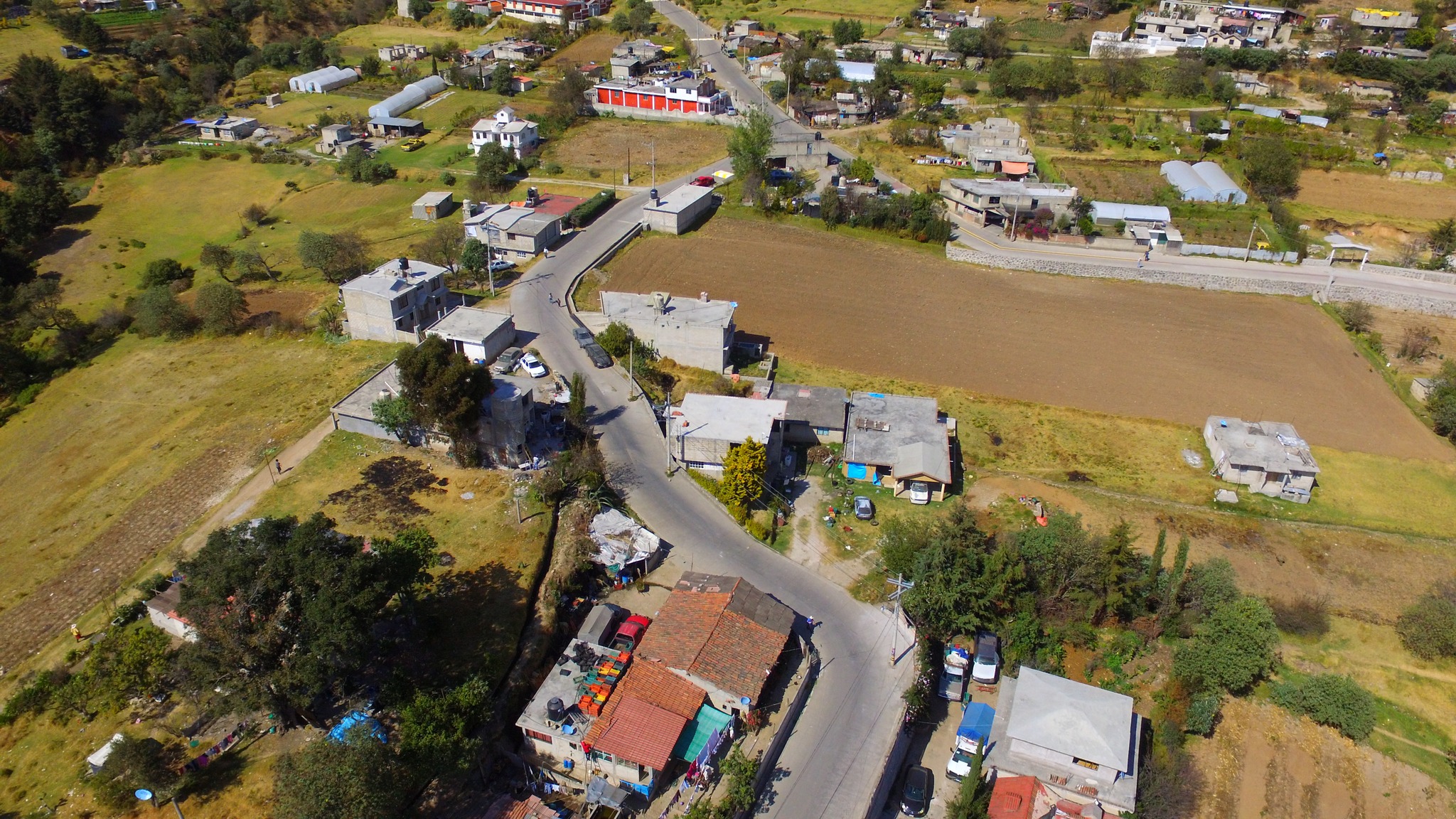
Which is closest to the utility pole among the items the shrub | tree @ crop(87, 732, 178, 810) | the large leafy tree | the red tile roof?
the red tile roof

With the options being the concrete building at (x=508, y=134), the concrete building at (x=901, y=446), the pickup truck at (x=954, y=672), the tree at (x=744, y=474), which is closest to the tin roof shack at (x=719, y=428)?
the tree at (x=744, y=474)

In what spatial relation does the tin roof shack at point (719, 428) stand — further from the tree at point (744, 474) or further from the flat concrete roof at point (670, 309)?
the flat concrete roof at point (670, 309)

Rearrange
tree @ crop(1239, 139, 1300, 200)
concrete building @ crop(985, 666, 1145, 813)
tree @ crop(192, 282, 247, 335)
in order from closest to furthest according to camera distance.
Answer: concrete building @ crop(985, 666, 1145, 813), tree @ crop(192, 282, 247, 335), tree @ crop(1239, 139, 1300, 200)

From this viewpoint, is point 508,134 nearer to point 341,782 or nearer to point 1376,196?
point 341,782

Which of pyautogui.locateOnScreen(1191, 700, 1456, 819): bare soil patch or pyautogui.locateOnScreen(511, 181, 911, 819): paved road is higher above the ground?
pyautogui.locateOnScreen(511, 181, 911, 819): paved road

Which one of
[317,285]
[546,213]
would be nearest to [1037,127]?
[546,213]

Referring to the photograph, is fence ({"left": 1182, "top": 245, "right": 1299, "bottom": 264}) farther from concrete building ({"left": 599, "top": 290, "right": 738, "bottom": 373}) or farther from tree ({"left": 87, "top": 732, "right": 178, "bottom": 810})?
tree ({"left": 87, "top": 732, "right": 178, "bottom": 810})

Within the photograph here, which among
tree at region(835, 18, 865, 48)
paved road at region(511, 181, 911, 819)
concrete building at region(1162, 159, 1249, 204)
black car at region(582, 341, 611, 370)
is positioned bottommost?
paved road at region(511, 181, 911, 819)
